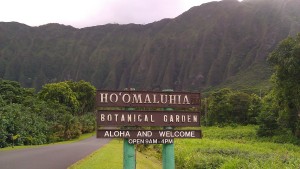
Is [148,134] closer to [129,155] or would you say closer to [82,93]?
[129,155]

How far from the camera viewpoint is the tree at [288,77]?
1554 inches

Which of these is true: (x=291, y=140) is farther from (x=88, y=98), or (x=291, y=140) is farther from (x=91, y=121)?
(x=88, y=98)

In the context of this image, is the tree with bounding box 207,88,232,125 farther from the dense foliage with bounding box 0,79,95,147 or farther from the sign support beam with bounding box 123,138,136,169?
the sign support beam with bounding box 123,138,136,169

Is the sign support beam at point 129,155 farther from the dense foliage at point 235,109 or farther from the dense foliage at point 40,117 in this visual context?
the dense foliage at point 235,109

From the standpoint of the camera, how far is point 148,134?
9641mm

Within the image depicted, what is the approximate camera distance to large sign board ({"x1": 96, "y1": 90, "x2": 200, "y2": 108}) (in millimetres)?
9383

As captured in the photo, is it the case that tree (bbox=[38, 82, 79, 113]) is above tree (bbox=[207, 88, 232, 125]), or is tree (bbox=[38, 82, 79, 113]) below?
above

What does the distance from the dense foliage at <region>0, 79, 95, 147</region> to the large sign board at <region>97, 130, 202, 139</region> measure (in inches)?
961

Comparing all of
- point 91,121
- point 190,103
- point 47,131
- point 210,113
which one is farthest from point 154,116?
point 210,113

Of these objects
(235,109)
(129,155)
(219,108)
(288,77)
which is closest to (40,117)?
(288,77)

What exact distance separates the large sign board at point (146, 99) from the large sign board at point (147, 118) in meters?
0.18

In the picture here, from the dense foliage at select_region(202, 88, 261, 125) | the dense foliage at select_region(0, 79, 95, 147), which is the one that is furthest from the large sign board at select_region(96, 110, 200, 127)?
the dense foliage at select_region(202, 88, 261, 125)

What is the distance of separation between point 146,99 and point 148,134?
86 centimetres

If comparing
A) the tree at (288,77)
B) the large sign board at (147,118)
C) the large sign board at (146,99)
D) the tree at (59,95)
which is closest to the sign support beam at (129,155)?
the large sign board at (147,118)
